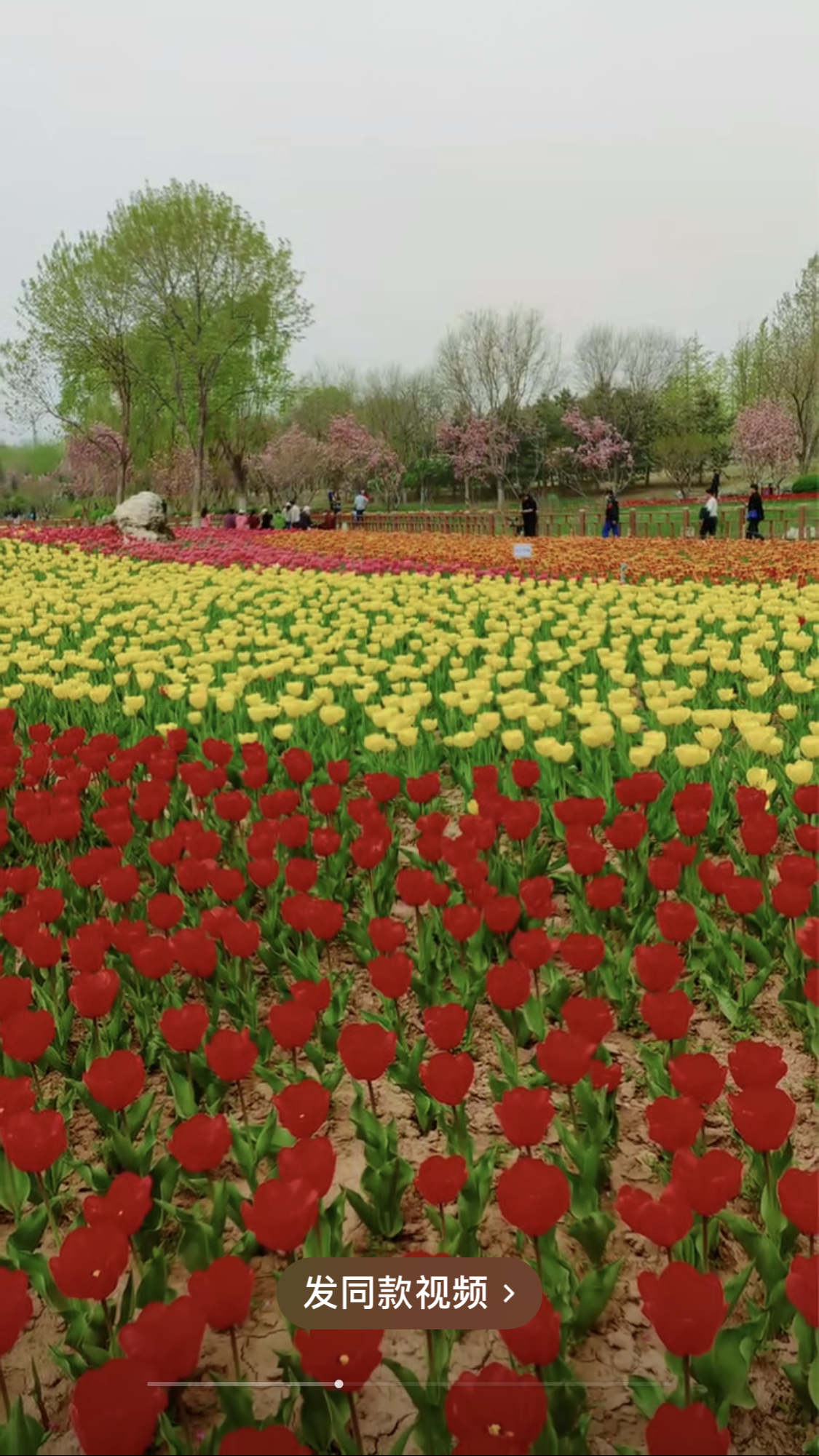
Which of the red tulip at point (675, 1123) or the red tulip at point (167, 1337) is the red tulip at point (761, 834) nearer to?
the red tulip at point (675, 1123)

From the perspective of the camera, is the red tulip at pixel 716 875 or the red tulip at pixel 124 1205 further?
the red tulip at pixel 716 875

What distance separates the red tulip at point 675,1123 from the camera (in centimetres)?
155

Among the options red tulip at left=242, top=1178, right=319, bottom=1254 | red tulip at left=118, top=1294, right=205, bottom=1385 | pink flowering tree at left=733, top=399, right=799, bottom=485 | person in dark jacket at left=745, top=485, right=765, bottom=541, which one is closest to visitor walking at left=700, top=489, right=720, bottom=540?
person in dark jacket at left=745, top=485, right=765, bottom=541

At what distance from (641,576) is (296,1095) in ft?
34.5

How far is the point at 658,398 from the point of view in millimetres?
50844

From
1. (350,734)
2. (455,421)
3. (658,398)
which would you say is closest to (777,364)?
(658,398)

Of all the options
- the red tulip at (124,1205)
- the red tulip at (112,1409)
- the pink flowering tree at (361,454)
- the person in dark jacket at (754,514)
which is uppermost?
the pink flowering tree at (361,454)

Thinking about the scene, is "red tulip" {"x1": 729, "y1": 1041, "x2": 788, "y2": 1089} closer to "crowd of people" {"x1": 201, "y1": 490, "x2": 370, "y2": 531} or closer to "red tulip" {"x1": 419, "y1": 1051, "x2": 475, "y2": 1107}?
"red tulip" {"x1": 419, "y1": 1051, "x2": 475, "y2": 1107}

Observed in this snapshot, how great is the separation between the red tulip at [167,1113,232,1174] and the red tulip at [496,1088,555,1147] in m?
0.49

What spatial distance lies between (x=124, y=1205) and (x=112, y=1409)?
44cm

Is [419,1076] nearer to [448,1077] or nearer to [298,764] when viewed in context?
[448,1077]

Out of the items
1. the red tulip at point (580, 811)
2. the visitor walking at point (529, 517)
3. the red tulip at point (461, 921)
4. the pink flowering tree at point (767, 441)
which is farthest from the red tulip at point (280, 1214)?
the pink flowering tree at point (767, 441)

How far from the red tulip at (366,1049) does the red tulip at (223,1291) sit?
56 centimetres

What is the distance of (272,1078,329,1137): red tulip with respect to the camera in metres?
1.67
